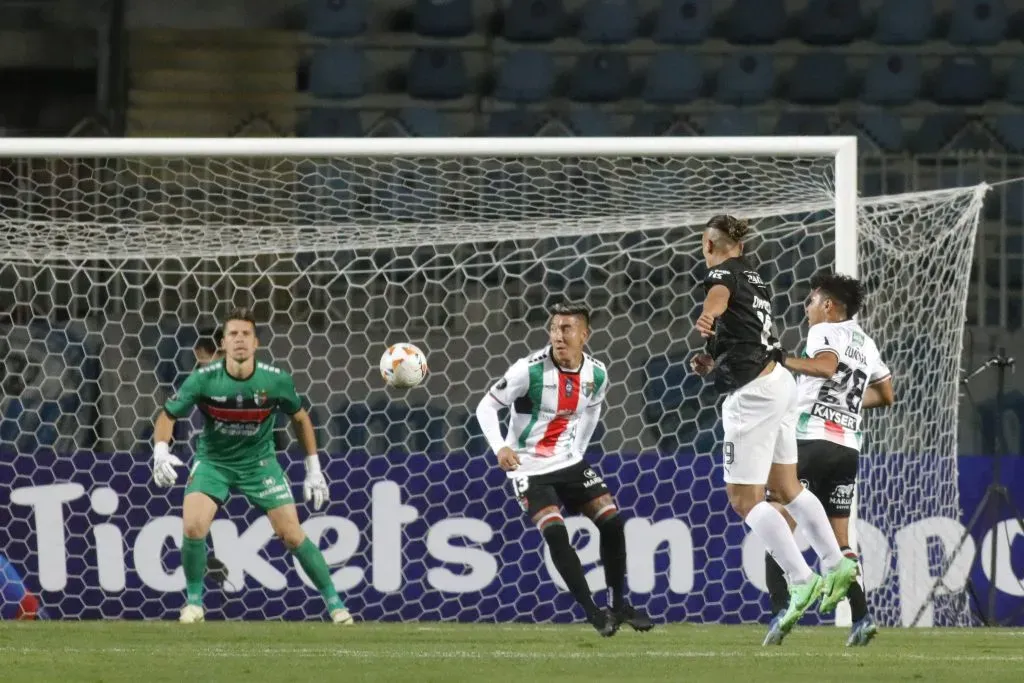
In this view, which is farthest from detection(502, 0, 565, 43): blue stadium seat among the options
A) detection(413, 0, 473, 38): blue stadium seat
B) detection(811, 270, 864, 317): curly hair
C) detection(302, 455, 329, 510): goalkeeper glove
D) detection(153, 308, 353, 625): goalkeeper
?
detection(811, 270, 864, 317): curly hair

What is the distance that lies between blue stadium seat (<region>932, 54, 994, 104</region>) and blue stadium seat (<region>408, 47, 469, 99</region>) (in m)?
3.80

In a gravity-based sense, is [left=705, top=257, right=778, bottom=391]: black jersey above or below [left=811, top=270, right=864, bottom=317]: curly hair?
below

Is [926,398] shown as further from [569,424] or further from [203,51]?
[203,51]

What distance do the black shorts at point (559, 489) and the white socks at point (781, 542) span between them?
1222 mm

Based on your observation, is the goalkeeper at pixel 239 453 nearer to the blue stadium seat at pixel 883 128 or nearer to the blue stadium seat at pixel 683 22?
the blue stadium seat at pixel 883 128

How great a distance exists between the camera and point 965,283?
29.7ft

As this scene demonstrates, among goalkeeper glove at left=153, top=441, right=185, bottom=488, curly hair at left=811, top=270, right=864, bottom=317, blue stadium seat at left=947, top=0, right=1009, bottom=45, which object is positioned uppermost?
blue stadium seat at left=947, top=0, right=1009, bottom=45

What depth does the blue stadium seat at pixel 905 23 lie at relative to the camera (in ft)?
44.8

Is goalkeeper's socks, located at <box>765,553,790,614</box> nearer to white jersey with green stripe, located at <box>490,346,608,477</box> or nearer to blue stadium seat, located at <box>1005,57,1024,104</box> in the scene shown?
white jersey with green stripe, located at <box>490,346,608,477</box>

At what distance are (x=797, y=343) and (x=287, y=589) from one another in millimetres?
4293

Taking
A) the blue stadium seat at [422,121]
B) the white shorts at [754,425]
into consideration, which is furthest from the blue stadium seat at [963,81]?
the white shorts at [754,425]

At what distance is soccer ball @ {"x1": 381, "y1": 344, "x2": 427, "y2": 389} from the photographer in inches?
296

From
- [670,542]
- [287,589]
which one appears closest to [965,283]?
[670,542]

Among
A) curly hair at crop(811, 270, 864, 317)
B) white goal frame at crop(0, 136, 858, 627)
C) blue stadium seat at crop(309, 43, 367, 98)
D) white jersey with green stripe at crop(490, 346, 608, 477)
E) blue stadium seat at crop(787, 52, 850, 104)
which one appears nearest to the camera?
curly hair at crop(811, 270, 864, 317)
